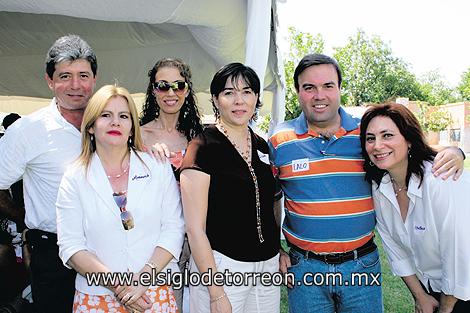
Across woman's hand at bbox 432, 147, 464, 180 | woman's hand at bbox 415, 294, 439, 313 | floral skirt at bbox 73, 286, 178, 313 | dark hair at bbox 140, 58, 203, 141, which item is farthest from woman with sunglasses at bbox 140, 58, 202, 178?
woman's hand at bbox 415, 294, 439, 313

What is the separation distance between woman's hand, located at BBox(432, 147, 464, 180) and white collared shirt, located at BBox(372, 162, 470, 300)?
3 centimetres

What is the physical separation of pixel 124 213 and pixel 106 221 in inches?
3.6

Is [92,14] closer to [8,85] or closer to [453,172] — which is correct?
[453,172]

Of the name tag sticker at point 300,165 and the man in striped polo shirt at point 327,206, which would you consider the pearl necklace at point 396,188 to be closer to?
the man in striped polo shirt at point 327,206

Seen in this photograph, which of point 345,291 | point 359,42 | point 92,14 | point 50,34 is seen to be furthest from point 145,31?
point 359,42

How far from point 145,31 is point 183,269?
3784 millimetres

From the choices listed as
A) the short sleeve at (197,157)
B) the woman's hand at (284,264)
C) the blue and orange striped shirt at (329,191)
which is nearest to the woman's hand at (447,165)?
the blue and orange striped shirt at (329,191)

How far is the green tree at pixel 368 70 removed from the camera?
38500 millimetres

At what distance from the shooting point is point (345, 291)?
240 centimetres

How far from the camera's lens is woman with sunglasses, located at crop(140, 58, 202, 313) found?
8.73ft


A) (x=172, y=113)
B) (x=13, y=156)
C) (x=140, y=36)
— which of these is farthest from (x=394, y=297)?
(x=140, y=36)

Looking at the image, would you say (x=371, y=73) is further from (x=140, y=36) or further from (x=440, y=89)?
(x=140, y=36)

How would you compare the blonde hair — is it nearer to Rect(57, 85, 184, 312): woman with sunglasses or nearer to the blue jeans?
Rect(57, 85, 184, 312): woman with sunglasses

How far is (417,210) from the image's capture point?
219cm
